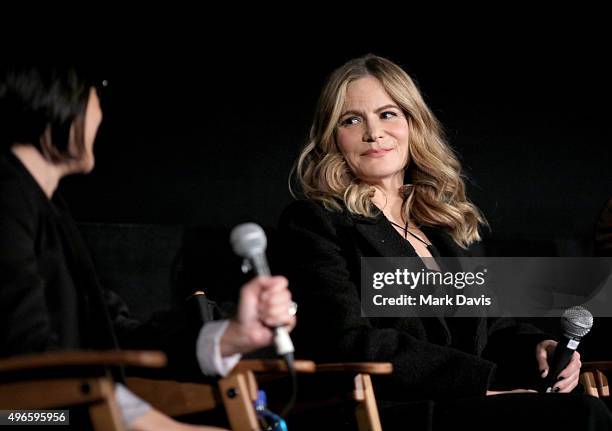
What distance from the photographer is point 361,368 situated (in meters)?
2.00

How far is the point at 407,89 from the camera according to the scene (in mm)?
2803

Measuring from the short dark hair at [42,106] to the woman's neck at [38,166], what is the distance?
1 centimetres

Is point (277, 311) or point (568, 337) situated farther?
point (568, 337)

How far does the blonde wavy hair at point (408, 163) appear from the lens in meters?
2.73

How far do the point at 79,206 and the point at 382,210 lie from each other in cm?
103

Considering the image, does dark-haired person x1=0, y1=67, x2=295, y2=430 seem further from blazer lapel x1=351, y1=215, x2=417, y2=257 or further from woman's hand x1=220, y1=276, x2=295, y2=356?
blazer lapel x1=351, y1=215, x2=417, y2=257

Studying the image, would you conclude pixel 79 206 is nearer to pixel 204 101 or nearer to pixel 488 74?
pixel 204 101

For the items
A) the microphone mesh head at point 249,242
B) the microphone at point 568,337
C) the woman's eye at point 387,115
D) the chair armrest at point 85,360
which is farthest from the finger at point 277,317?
the woman's eye at point 387,115

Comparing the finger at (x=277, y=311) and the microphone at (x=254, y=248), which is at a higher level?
the microphone at (x=254, y=248)

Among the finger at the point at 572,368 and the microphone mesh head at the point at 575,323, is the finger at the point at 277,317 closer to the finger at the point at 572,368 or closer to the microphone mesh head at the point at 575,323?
the microphone mesh head at the point at 575,323

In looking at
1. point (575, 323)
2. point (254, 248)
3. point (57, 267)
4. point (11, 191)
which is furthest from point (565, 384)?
point (11, 191)

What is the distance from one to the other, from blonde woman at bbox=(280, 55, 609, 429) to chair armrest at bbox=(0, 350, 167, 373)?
1.01 m

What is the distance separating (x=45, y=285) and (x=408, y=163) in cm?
156

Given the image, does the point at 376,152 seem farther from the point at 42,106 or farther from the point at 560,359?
the point at 42,106
